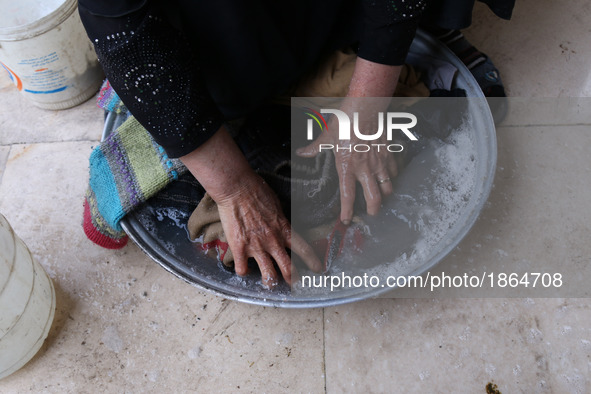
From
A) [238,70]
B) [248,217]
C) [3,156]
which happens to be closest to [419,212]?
[248,217]

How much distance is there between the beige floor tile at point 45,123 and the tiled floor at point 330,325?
16cm

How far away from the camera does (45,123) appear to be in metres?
1.41

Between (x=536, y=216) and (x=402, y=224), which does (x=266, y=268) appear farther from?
(x=536, y=216)

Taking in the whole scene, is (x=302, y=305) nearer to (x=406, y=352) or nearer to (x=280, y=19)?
(x=406, y=352)

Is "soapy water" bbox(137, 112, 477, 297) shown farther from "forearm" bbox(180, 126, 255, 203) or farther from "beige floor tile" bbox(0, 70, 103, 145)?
"beige floor tile" bbox(0, 70, 103, 145)

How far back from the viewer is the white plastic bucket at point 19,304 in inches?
36.9

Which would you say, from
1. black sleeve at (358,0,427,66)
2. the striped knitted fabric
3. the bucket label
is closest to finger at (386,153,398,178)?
black sleeve at (358,0,427,66)

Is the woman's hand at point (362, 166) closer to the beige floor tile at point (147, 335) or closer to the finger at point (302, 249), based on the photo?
the finger at point (302, 249)

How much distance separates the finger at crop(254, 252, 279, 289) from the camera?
96 centimetres

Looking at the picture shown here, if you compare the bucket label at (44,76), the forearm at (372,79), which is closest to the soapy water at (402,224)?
the forearm at (372,79)

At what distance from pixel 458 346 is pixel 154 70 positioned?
0.81 metres

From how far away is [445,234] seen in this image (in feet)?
3.41

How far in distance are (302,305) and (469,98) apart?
0.62 metres

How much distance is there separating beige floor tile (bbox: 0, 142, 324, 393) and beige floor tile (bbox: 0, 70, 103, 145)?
30 centimetres
